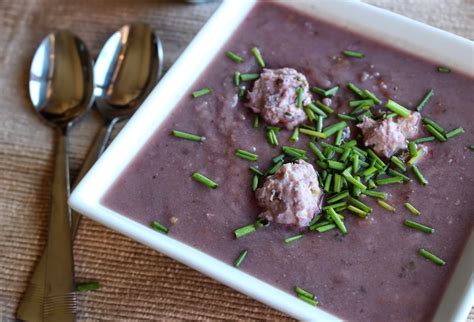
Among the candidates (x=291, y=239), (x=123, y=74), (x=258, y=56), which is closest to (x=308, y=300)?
(x=291, y=239)

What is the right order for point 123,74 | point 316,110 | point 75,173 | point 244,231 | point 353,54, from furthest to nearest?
point 123,74
point 75,173
point 353,54
point 316,110
point 244,231

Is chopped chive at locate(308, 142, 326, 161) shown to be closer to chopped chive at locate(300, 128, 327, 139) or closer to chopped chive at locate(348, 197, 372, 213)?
chopped chive at locate(300, 128, 327, 139)

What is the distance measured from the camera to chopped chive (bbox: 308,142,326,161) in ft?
6.25

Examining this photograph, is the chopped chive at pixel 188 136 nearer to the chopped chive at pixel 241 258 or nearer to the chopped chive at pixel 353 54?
the chopped chive at pixel 241 258

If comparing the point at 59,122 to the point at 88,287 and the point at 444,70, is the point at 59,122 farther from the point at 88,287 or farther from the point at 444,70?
the point at 444,70

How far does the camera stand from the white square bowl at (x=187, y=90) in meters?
1.68

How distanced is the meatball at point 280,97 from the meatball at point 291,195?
7.9 inches

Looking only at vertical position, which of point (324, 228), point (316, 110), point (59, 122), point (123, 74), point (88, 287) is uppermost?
point (316, 110)

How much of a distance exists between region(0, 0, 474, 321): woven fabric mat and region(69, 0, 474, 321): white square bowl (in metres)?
0.25

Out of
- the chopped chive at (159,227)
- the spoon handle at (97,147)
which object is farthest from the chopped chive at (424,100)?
the spoon handle at (97,147)

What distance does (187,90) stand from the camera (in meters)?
2.09

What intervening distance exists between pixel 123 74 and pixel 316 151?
0.86 metres

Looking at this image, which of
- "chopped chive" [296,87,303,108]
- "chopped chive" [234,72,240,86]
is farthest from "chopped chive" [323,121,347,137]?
"chopped chive" [234,72,240,86]

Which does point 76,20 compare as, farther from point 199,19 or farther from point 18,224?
point 18,224
